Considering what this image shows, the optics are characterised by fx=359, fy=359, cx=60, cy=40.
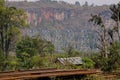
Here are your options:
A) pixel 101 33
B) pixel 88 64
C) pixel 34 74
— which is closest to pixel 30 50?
pixel 101 33

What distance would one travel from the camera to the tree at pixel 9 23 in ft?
140

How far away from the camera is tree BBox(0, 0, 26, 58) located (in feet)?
140

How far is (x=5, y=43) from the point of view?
4406 cm

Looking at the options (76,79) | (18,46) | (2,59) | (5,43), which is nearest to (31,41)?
(18,46)

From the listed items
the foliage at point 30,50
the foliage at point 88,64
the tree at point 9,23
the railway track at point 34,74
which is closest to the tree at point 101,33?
the foliage at point 88,64

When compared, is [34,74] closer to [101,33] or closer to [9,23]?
[9,23]

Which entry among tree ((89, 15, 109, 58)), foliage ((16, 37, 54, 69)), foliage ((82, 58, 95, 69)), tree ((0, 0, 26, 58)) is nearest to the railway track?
foliage ((82, 58, 95, 69))

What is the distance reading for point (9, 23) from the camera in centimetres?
4353

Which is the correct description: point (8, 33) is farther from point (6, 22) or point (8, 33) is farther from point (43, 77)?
point (43, 77)

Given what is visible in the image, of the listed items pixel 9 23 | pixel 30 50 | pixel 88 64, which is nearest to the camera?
pixel 88 64

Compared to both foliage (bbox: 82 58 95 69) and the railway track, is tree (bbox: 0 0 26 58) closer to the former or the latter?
foliage (bbox: 82 58 95 69)

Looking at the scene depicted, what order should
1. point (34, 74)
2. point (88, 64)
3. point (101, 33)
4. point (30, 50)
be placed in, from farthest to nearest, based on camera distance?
point (30, 50), point (101, 33), point (88, 64), point (34, 74)

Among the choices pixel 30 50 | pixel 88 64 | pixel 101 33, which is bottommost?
pixel 30 50

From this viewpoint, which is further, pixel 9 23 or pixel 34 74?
pixel 9 23
